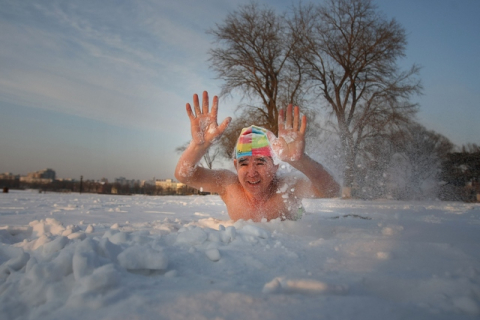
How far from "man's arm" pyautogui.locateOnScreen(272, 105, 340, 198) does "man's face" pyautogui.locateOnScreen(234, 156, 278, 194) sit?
239mm

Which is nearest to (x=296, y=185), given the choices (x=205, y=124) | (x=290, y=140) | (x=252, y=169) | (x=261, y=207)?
(x=261, y=207)

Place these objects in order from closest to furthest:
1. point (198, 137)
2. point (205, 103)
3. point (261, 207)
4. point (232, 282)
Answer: point (232, 282)
point (198, 137)
point (205, 103)
point (261, 207)

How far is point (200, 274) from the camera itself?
121 cm

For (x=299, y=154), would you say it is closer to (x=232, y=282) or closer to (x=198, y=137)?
(x=198, y=137)

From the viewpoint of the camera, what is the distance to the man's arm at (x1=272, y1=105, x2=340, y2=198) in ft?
9.10

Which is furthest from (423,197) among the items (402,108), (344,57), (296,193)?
(296,193)

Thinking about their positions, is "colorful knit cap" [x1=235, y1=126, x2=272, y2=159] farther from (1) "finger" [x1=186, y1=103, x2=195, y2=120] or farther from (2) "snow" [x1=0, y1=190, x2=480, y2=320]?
(2) "snow" [x1=0, y1=190, x2=480, y2=320]

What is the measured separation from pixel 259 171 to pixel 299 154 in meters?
0.48

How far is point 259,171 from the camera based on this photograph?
3.05 m

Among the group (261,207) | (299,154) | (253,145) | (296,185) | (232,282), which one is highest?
(253,145)

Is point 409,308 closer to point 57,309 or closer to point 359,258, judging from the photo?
point 359,258

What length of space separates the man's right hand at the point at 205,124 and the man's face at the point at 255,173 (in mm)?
435

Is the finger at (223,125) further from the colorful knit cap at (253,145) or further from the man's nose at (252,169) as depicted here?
the man's nose at (252,169)

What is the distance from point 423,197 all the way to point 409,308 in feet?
36.1
